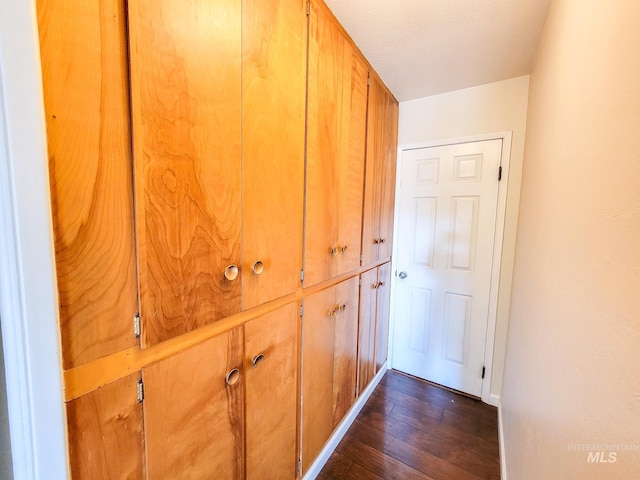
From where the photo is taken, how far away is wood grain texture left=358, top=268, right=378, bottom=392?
165 centimetres

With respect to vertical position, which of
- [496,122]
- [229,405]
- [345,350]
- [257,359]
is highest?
[496,122]

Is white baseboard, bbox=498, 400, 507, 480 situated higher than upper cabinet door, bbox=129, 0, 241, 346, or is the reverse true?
upper cabinet door, bbox=129, 0, 241, 346

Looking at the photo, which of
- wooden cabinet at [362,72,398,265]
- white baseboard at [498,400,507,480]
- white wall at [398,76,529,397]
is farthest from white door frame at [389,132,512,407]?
wooden cabinet at [362,72,398,265]

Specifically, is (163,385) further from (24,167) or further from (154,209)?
(24,167)

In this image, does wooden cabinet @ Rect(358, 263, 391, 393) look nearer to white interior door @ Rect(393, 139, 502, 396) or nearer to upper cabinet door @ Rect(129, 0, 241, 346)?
white interior door @ Rect(393, 139, 502, 396)

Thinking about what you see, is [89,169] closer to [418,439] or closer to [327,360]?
[327,360]

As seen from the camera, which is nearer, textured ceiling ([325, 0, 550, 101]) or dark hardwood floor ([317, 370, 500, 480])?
textured ceiling ([325, 0, 550, 101])

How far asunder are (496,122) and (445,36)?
29.7 inches

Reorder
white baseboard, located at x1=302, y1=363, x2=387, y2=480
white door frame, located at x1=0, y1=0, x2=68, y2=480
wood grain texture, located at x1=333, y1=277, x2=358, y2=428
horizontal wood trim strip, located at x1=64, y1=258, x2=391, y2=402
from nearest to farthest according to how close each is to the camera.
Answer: white door frame, located at x1=0, y1=0, x2=68, y2=480 → horizontal wood trim strip, located at x1=64, y1=258, x2=391, y2=402 → white baseboard, located at x1=302, y1=363, x2=387, y2=480 → wood grain texture, located at x1=333, y1=277, x2=358, y2=428

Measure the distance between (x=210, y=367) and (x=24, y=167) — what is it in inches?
24.6

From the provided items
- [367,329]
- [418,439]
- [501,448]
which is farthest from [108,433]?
[501,448]

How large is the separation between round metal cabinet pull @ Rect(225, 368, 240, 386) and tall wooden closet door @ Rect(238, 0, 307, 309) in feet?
0.71

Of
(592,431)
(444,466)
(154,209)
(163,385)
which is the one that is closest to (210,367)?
(163,385)

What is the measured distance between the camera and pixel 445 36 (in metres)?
1.27
